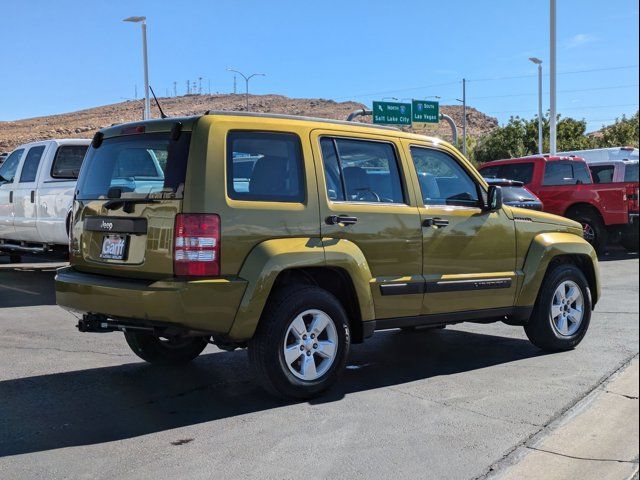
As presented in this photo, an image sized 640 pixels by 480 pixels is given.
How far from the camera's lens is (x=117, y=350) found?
A: 671 cm

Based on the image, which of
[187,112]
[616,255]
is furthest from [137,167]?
[187,112]

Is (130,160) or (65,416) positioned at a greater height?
(130,160)

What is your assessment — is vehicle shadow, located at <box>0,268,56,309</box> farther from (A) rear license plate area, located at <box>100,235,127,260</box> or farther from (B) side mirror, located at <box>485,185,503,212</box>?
(B) side mirror, located at <box>485,185,503,212</box>

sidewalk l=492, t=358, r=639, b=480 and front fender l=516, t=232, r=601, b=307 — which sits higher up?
front fender l=516, t=232, r=601, b=307

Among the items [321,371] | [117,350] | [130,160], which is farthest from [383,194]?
[117,350]

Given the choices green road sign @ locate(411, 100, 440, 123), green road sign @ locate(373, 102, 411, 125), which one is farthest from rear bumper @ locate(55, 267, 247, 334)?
green road sign @ locate(411, 100, 440, 123)

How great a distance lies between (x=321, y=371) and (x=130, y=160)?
2.21 metres

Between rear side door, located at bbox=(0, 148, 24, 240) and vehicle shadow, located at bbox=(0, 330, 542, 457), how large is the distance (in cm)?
701

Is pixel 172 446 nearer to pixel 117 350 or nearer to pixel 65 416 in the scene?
pixel 65 416

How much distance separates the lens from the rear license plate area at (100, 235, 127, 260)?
4945 mm

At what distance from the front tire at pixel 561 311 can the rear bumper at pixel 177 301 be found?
3.22 metres

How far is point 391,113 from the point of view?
3619 cm

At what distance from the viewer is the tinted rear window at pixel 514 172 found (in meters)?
15.5

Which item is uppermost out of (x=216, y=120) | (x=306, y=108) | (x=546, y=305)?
(x=306, y=108)
